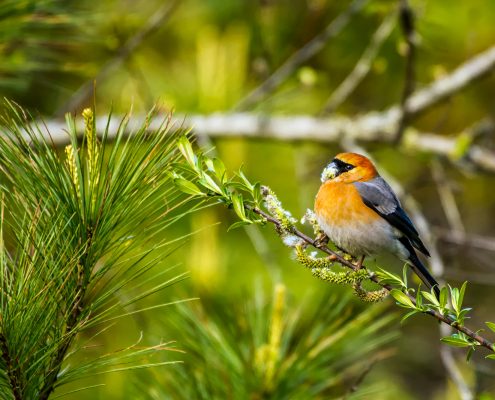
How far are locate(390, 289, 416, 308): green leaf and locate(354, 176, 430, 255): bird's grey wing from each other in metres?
0.83

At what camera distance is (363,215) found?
2.22 metres

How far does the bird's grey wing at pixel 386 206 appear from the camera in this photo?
2271 millimetres

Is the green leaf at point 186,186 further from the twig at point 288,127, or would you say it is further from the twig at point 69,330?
the twig at point 288,127

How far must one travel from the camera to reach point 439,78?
12.5ft

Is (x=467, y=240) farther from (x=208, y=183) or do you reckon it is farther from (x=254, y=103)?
(x=208, y=183)

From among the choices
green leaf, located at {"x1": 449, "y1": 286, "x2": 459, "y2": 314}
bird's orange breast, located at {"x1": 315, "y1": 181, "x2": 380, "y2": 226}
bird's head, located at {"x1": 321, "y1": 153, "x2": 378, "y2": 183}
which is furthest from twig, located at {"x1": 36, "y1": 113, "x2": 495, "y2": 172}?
green leaf, located at {"x1": 449, "y1": 286, "x2": 459, "y2": 314}

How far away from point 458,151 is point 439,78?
1.50ft

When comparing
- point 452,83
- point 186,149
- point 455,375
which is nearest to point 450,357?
point 455,375

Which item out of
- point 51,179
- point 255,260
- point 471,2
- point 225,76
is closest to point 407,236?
point 51,179

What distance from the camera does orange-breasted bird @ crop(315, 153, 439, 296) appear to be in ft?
6.87

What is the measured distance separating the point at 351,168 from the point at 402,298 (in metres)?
0.97

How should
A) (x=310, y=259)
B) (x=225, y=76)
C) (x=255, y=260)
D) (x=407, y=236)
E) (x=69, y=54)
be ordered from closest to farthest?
1. (x=310, y=259)
2. (x=407, y=236)
3. (x=255, y=260)
4. (x=225, y=76)
5. (x=69, y=54)

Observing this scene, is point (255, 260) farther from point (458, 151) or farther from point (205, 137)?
point (458, 151)

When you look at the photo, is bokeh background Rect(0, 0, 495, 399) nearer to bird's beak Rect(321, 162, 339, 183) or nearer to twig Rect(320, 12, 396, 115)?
twig Rect(320, 12, 396, 115)
